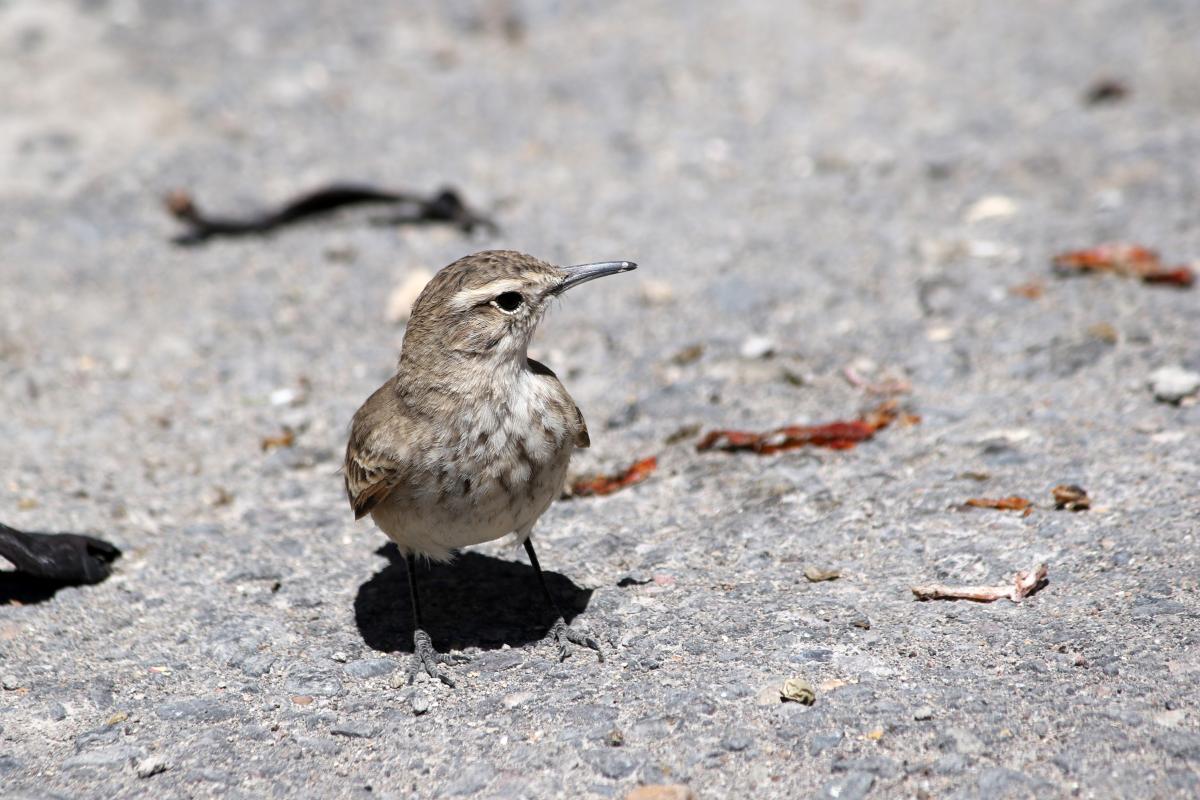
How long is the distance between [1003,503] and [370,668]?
2.62 meters

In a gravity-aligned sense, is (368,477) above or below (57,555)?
above

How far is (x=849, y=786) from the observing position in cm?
371

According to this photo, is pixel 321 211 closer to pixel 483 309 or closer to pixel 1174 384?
pixel 483 309

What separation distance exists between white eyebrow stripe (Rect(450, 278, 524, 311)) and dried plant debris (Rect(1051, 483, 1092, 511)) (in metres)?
2.36

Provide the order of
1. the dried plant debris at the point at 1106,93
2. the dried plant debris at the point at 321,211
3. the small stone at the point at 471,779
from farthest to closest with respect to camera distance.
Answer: the dried plant debris at the point at 1106,93
the dried plant debris at the point at 321,211
the small stone at the point at 471,779

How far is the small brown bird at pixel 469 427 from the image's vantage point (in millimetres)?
4512

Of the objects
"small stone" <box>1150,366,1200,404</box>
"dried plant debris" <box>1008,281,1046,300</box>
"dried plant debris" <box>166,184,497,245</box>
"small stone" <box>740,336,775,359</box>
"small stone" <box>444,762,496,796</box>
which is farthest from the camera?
"dried plant debris" <box>166,184,497,245</box>

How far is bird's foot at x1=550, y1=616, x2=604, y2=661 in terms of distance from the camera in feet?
15.2

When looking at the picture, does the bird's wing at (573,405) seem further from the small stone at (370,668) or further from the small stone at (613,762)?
the small stone at (613,762)

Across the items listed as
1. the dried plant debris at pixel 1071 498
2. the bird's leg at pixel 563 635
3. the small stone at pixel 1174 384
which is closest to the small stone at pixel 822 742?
the bird's leg at pixel 563 635

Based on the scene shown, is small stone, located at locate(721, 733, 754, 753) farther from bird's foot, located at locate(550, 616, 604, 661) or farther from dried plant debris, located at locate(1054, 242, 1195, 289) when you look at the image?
dried plant debris, located at locate(1054, 242, 1195, 289)

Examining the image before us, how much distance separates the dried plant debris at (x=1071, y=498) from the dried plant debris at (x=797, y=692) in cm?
155

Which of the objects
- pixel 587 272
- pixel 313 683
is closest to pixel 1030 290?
pixel 587 272

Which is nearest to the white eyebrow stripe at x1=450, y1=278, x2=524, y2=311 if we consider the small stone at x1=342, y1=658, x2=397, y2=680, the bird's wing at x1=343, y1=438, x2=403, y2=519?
the bird's wing at x1=343, y1=438, x2=403, y2=519
